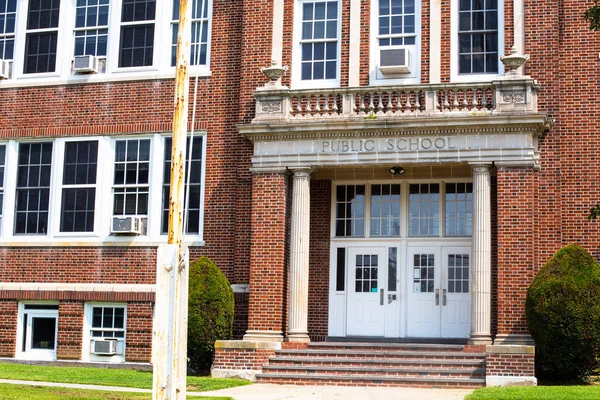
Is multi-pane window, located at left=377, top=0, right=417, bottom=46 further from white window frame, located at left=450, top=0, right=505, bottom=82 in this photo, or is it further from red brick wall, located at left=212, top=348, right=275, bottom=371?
red brick wall, located at left=212, top=348, right=275, bottom=371

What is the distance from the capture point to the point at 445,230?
19750 millimetres

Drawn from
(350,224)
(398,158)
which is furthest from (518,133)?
(350,224)

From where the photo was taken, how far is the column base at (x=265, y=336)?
1866 cm

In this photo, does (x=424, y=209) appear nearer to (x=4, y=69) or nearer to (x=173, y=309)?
(x=4, y=69)

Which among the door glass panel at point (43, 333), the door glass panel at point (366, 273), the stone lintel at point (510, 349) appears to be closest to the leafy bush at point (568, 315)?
the stone lintel at point (510, 349)

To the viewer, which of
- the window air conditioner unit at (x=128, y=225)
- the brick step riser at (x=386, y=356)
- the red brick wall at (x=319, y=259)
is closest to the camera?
the brick step riser at (x=386, y=356)

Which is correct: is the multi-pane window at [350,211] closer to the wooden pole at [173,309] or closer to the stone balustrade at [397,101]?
the stone balustrade at [397,101]

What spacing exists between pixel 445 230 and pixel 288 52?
5208mm

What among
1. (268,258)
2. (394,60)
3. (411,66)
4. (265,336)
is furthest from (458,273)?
(394,60)

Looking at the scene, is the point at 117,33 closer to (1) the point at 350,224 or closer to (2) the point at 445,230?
(1) the point at 350,224

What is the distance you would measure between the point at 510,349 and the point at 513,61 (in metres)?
5.67

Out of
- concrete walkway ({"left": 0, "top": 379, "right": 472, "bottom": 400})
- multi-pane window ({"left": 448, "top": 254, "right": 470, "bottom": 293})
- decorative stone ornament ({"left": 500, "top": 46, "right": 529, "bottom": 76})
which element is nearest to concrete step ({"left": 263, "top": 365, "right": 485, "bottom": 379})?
concrete walkway ({"left": 0, "top": 379, "right": 472, "bottom": 400})

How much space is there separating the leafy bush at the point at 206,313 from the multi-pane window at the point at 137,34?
560cm

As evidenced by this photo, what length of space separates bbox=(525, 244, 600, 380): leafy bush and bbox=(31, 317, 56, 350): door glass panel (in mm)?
10788
